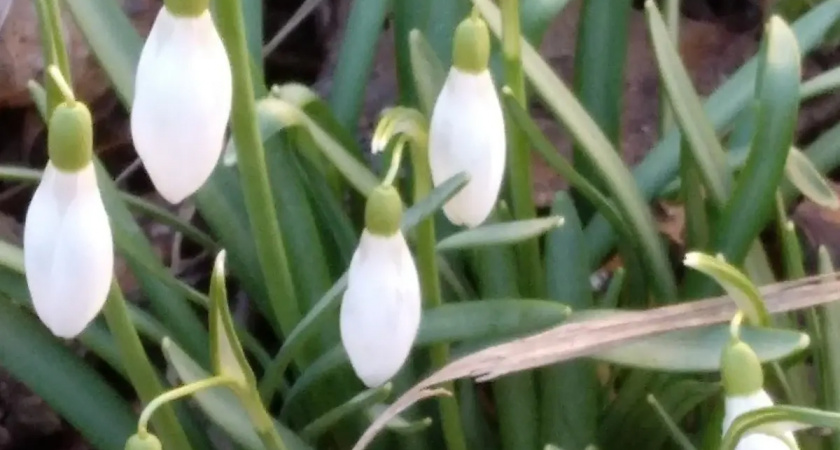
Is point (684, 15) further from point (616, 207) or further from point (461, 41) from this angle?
point (461, 41)

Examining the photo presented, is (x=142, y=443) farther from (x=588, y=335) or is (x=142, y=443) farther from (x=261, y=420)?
(x=588, y=335)

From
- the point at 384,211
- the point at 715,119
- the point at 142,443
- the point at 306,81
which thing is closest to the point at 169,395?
the point at 142,443

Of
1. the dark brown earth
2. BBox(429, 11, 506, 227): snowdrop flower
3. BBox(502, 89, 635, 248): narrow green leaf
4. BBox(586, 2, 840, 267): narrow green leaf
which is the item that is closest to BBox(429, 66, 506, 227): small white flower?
BBox(429, 11, 506, 227): snowdrop flower

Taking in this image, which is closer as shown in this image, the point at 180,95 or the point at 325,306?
the point at 180,95

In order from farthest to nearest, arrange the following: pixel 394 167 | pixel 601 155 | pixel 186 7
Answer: pixel 601 155, pixel 394 167, pixel 186 7

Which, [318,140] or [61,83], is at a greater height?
[318,140]

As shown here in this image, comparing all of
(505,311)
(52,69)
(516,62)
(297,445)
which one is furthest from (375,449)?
(52,69)

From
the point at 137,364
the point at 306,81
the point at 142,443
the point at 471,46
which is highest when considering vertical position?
the point at 306,81
